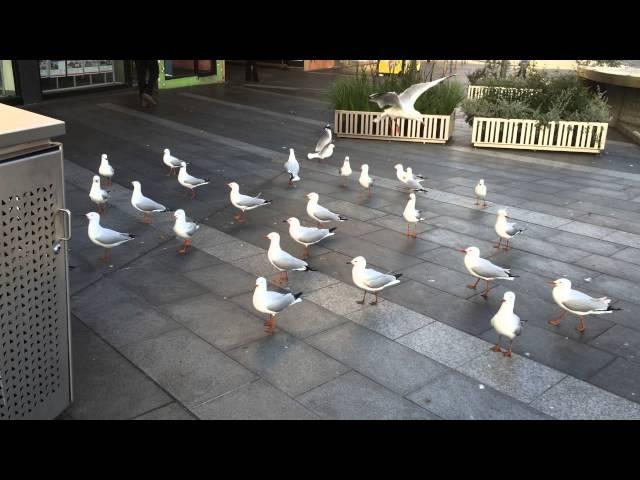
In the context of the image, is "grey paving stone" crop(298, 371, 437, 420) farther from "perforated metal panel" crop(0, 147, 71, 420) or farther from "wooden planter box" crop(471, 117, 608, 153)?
"wooden planter box" crop(471, 117, 608, 153)

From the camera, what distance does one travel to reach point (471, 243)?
9891 mm

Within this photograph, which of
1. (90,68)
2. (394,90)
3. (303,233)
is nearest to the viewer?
(303,233)

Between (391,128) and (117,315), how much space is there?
40.7 ft

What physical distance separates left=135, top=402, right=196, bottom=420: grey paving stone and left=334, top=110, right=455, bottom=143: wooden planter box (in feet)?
44.4

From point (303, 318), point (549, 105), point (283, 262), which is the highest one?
point (549, 105)

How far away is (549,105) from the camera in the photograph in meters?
17.4

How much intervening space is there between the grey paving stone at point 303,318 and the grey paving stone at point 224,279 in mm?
252

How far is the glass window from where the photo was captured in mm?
19734

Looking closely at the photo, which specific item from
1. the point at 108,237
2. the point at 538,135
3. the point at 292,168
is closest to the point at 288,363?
the point at 108,237

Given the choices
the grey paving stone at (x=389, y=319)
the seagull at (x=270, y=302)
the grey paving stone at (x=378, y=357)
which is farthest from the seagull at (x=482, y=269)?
the seagull at (x=270, y=302)

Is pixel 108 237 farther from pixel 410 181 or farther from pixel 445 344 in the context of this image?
pixel 410 181

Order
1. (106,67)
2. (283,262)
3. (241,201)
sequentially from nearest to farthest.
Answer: (283,262) → (241,201) → (106,67)

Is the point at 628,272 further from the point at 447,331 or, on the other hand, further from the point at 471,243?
the point at 447,331

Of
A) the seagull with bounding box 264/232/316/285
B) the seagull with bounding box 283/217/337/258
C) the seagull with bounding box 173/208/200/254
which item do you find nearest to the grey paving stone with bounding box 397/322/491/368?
the seagull with bounding box 264/232/316/285
